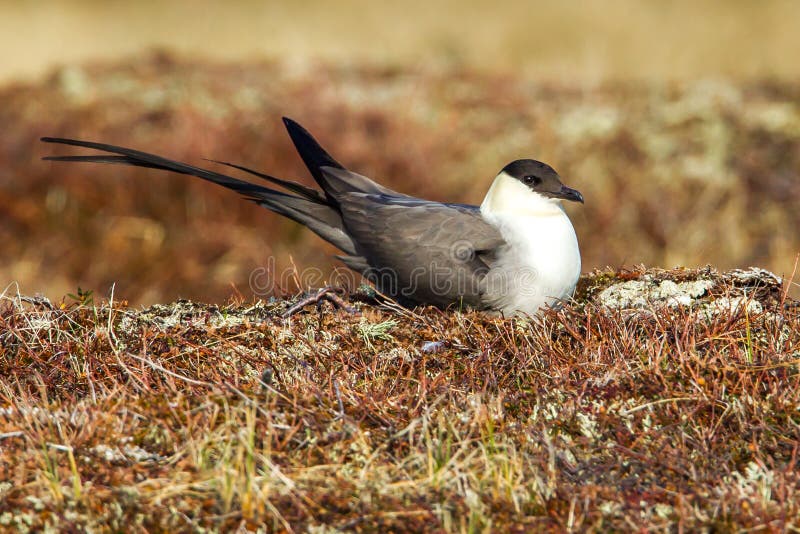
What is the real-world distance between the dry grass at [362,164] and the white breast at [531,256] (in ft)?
13.9

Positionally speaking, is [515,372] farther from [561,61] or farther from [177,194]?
[561,61]

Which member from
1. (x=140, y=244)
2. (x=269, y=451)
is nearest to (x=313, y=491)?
(x=269, y=451)

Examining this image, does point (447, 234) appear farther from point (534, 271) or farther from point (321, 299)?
point (321, 299)

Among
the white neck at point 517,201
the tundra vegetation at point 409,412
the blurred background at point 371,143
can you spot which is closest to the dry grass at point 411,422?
the tundra vegetation at point 409,412

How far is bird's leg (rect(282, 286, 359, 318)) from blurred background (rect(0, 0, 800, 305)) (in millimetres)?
3003

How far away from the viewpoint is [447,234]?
4.09 metres

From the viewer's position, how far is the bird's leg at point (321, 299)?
3.72m

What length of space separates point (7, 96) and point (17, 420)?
9.19 metres

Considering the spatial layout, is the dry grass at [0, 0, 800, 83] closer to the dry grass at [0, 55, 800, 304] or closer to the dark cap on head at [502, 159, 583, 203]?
the dry grass at [0, 55, 800, 304]

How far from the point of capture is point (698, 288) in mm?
3754

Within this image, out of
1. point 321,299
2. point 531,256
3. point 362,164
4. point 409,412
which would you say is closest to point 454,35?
point 362,164

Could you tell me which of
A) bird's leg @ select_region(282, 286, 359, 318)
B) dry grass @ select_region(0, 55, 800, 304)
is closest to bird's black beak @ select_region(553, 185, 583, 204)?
bird's leg @ select_region(282, 286, 359, 318)

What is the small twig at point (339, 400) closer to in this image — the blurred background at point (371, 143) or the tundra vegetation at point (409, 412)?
the tundra vegetation at point (409, 412)

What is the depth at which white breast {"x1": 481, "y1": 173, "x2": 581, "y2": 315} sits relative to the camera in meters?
3.85
